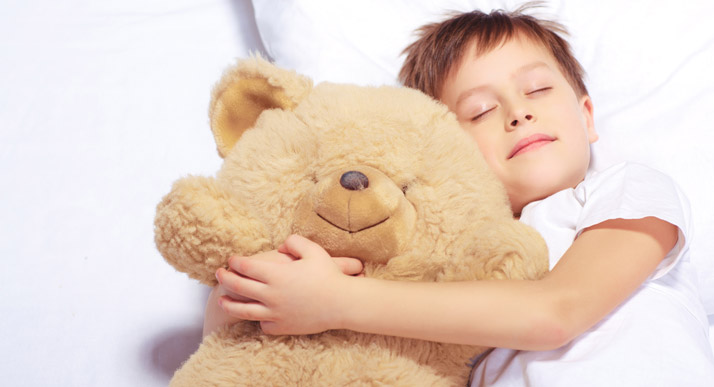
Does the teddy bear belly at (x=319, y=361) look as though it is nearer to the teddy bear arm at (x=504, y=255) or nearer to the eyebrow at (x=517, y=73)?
the teddy bear arm at (x=504, y=255)

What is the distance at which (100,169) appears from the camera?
3.69ft

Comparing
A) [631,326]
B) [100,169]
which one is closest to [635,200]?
[631,326]

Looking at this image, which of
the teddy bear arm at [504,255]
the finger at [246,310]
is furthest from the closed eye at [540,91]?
the finger at [246,310]

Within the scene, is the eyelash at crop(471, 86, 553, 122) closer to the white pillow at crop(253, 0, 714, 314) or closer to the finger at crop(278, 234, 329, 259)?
the white pillow at crop(253, 0, 714, 314)

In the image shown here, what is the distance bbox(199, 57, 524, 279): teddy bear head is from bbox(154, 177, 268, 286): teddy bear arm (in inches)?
0.6

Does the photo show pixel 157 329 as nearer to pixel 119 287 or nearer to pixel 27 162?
pixel 119 287

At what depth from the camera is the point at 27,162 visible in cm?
112

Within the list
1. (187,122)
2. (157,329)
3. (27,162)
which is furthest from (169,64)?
(157,329)

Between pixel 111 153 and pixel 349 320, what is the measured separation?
75 cm

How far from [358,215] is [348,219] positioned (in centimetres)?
1

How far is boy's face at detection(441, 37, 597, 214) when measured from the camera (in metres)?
0.85

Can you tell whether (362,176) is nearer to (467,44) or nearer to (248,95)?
(248,95)

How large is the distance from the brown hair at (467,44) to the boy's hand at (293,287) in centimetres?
46

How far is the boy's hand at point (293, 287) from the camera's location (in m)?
0.61
